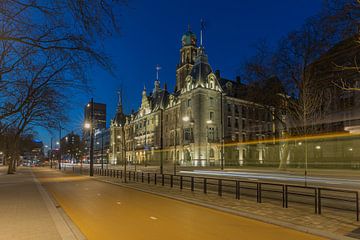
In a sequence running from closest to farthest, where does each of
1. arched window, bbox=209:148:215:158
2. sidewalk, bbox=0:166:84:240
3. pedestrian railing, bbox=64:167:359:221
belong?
sidewalk, bbox=0:166:84:240 < pedestrian railing, bbox=64:167:359:221 < arched window, bbox=209:148:215:158

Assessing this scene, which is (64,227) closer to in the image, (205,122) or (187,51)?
(205,122)

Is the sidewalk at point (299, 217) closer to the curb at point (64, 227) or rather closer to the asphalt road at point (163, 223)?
the asphalt road at point (163, 223)

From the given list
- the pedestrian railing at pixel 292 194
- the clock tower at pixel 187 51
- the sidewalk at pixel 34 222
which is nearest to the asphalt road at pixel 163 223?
the sidewalk at pixel 34 222

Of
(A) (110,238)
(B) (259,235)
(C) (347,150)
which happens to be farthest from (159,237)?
(C) (347,150)

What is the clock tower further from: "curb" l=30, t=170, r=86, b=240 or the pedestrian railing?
"curb" l=30, t=170, r=86, b=240

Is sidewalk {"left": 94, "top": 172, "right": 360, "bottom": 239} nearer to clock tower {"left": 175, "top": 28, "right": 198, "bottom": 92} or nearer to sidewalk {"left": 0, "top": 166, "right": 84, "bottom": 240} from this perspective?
sidewalk {"left": 0, "top": 166, "right": 84, "bottom": 240}

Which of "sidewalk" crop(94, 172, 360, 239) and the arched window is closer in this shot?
"sidewalk" crop(94, 172, 360, 239)

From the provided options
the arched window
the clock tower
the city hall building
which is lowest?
the arched window

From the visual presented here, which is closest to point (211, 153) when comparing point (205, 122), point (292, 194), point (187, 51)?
point (205, 122)

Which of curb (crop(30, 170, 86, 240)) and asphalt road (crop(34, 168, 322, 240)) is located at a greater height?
curb (crop(30, 170, 86, 240))

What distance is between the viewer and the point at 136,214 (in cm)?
1058

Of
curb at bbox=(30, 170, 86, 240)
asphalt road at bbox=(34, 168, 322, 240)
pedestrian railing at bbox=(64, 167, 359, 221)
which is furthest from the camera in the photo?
pedestrian railing at bbox=(64, 167, 359, 221)

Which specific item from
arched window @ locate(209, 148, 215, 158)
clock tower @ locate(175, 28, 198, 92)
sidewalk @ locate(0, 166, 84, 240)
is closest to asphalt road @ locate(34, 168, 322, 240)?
sidewalk @ locate(0, 166, 84, 240)

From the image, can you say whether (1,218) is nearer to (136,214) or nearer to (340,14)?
(136,214)
